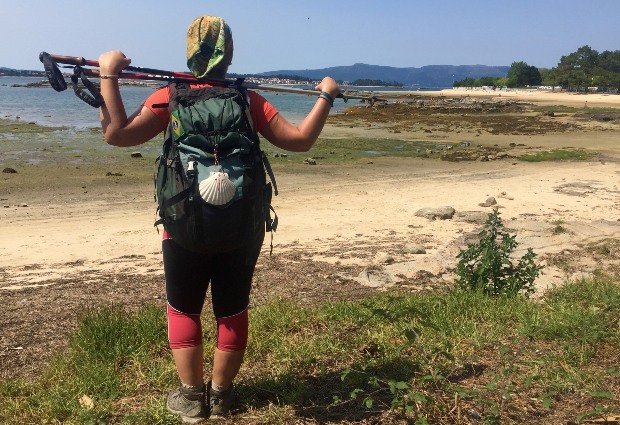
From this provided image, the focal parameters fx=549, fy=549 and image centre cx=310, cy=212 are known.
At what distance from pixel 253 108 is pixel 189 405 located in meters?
1.47

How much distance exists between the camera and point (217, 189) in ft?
7.38

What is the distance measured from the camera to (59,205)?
11922 mm

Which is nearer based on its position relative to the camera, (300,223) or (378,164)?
(300,223)

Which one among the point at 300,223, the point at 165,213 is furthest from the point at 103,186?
the point at 165,213

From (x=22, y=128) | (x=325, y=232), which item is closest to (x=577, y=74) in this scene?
(x=22, y=128)

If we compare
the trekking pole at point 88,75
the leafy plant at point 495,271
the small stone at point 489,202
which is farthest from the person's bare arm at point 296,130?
the small stone at point 489,202

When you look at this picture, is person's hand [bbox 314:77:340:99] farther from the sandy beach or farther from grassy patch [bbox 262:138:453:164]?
grassy patch [bbox 262:138:453:164]

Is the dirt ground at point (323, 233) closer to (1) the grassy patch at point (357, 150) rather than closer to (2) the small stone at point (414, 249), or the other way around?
(2) the small stone at point (414, 249)

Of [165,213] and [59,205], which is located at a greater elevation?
[165,213]

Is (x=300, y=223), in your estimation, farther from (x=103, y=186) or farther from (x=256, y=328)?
(x=103, y=186)

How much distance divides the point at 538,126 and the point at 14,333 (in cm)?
3457

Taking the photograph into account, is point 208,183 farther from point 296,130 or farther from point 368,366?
point 368,366

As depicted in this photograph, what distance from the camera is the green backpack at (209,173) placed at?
2273 millimetres

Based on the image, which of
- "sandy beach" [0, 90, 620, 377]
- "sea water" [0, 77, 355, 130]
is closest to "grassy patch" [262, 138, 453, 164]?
"sandy beach" [0, 90, 620, 377]
